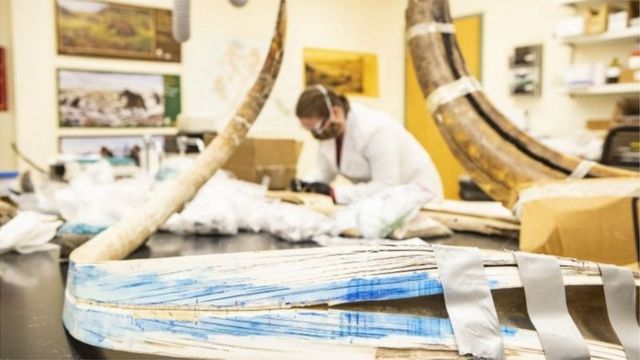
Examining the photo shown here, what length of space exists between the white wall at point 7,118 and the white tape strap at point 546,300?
460cm

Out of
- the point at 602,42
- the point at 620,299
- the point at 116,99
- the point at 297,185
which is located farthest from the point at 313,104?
the point at 602,42

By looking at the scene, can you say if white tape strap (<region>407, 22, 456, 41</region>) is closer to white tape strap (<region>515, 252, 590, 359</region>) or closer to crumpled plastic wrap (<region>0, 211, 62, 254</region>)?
white tape strap (<region>515, 252, 590, 359</region>)

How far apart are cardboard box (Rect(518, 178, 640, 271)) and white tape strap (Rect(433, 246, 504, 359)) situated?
593 millimetres

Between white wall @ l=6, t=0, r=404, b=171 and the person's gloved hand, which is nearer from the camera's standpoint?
the person's gloved hand

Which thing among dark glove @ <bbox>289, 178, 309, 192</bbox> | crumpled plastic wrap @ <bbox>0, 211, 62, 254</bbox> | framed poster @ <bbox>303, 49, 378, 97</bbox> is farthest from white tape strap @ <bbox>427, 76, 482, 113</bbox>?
framed poster @ <bbox>303, 49, 378, 97</bbox>

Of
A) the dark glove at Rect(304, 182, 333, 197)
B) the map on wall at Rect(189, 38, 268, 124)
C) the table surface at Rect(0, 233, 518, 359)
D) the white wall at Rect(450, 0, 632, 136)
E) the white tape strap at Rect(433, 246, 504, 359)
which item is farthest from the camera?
the map on wall at Rect(189, 38, 268, 124)

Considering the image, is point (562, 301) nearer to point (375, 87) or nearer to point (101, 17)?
point (101, 17)

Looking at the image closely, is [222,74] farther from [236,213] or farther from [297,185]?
[236,213]

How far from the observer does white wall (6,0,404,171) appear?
446 cm

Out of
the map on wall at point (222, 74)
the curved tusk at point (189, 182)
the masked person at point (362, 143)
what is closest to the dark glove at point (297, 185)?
the masked person at point (362, 143)

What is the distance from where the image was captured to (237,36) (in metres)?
5.46

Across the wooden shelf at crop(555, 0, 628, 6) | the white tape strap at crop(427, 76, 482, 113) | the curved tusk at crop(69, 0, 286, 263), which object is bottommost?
the curved tusk at crop(69, 0, 286, 263)

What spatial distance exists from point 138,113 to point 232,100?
0.90 metres

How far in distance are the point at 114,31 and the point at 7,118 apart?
1104 millimetres
